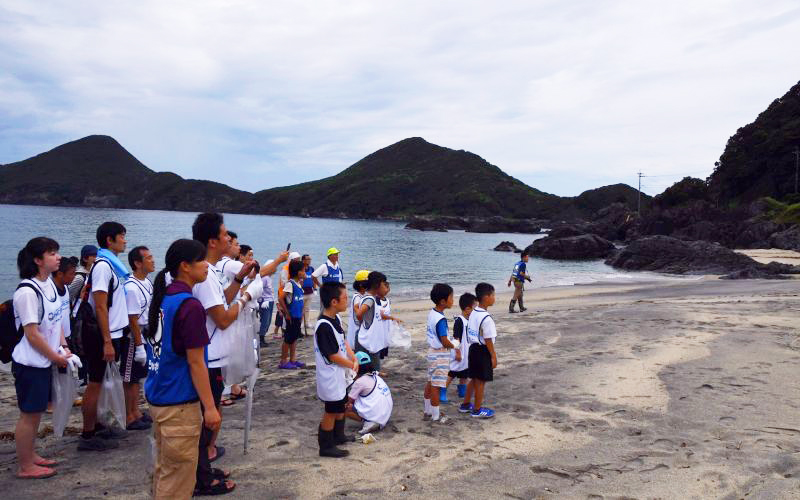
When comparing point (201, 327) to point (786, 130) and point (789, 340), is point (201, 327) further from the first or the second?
point (786, 130)

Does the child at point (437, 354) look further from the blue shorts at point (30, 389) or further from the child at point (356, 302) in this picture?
the blue shorts at point (30, 389)

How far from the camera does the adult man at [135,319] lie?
5375 millimetres

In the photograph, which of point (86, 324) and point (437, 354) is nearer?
point (86, 324)

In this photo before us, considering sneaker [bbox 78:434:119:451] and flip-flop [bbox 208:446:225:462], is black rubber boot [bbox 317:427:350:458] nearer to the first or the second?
flip-flop [bbox 208:446:225:462]

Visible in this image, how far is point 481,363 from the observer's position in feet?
20.4

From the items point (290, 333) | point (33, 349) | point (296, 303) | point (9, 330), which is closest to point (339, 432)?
point (33, 349)

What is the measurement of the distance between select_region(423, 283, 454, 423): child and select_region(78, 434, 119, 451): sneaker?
3.35 m

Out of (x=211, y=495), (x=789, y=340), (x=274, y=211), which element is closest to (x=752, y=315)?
(x=789, y=340)

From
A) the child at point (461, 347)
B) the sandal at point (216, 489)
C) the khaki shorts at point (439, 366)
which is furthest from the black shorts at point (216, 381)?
the child at point (461, 347)

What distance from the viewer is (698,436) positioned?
5578mm

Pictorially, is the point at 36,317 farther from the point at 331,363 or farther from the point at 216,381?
the point at 331,363

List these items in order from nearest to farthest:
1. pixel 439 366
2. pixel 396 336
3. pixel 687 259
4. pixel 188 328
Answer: pixel 188 328, pixel 439 366, pixel 396 336, pixel 687 259

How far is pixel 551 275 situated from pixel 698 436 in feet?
98.9

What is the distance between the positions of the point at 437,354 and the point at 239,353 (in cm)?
246
